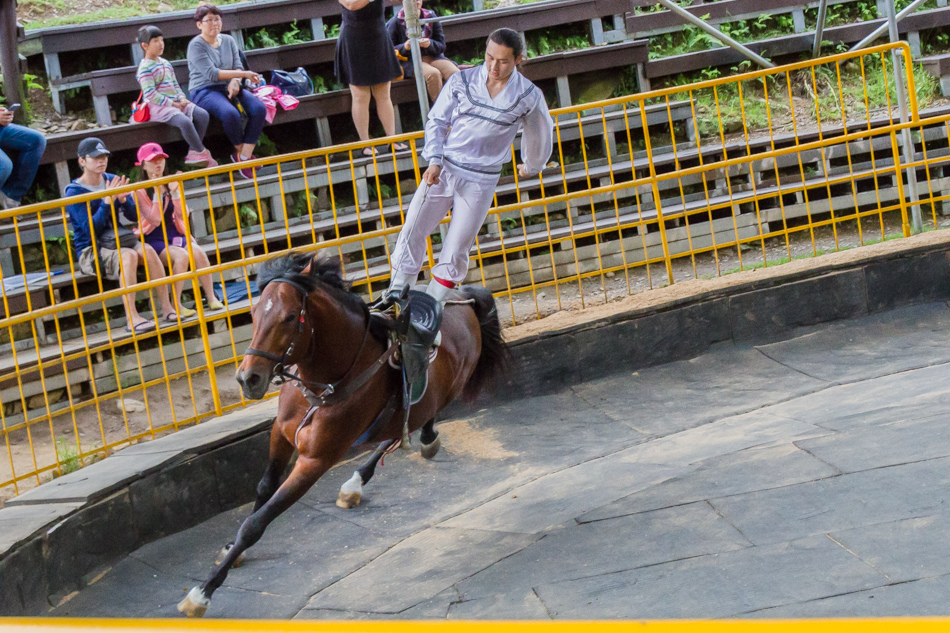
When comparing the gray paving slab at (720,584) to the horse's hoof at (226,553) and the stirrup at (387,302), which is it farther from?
the stirrup at (387,302)

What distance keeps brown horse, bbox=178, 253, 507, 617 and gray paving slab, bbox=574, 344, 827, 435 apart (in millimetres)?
1859

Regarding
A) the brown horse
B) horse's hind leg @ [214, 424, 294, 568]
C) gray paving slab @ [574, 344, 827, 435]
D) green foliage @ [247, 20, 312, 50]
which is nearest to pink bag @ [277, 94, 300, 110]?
green foliage @ [247, 20, 312, 50]

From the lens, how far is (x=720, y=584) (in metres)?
4.03

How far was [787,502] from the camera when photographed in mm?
4781

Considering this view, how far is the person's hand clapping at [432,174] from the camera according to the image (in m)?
5.95

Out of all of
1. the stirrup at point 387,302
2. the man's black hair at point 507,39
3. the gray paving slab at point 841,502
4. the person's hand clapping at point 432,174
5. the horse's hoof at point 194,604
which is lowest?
the gray paving slab at point 841,502

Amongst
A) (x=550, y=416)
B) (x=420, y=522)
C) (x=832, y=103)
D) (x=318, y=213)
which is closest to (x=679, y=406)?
(x=550, y=416)

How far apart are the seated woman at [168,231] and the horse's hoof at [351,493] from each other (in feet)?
6.59

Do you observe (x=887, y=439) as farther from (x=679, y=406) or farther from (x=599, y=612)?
(x=599, y=612)

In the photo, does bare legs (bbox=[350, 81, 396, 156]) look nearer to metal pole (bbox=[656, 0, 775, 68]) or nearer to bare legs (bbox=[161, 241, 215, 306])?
bare legs (bbox=[161, 241, 215, 306])

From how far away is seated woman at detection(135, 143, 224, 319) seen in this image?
285 inches

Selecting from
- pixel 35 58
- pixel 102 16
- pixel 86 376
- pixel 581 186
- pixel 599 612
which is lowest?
pixel 599 612

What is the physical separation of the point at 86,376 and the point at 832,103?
9.54 m

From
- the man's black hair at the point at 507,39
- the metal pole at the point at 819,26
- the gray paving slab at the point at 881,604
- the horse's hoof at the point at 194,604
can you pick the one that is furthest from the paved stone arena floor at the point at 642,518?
the metal pole at the point at 819,26
